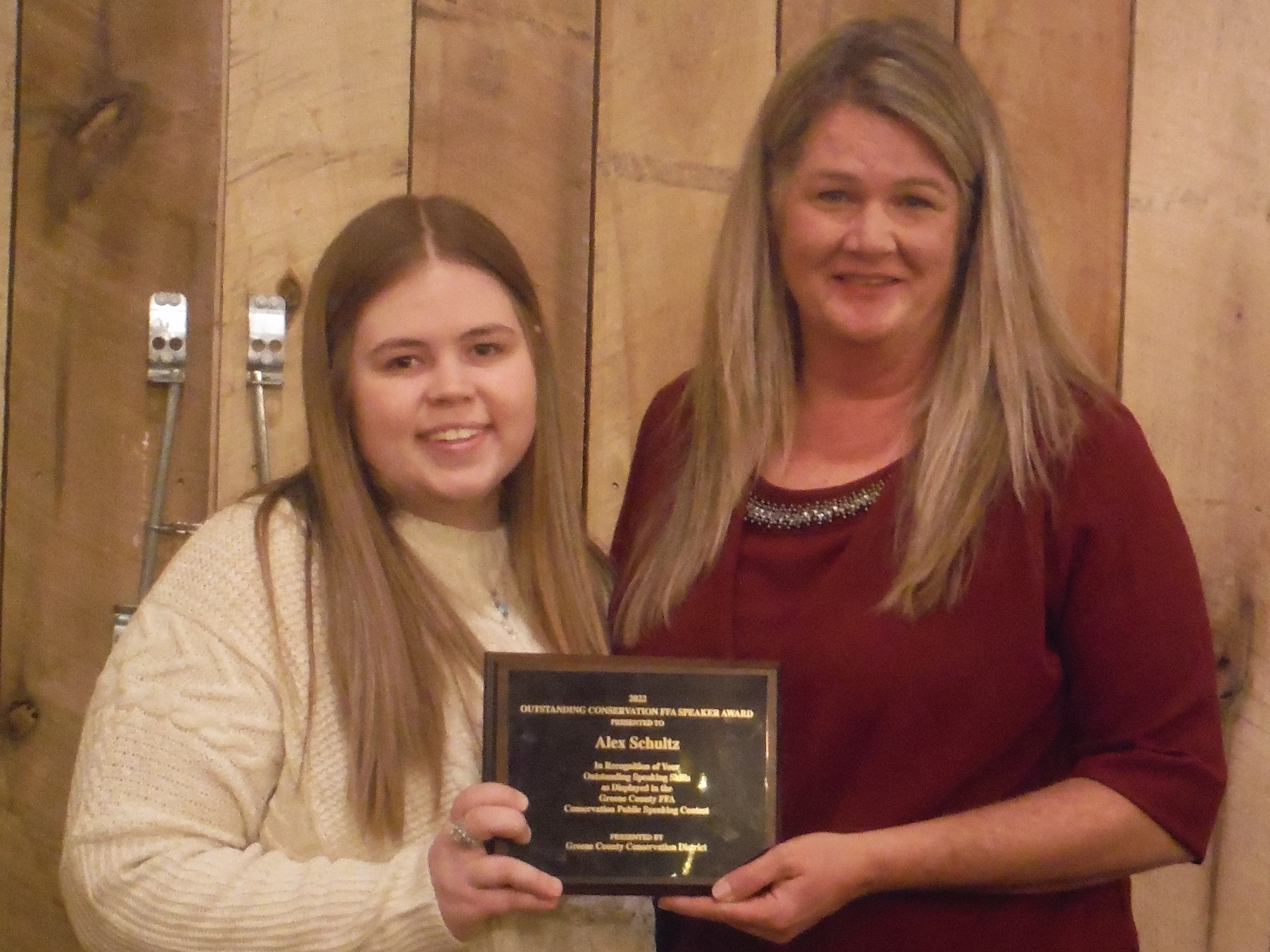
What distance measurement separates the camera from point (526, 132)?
186 centimetres

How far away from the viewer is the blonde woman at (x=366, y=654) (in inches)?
46.0

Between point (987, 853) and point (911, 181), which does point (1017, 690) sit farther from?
point (911, 181)

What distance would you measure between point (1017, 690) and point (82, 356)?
1.33 m

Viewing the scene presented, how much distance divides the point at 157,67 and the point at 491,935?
127 centimetres

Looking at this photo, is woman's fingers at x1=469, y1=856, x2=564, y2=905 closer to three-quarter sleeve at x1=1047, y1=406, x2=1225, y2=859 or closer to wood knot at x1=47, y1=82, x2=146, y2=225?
three-quarter sleeve at x1=1047, y1=406, x2=1225, y2=859

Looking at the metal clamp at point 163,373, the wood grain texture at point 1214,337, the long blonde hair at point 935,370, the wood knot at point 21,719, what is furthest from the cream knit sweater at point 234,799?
the wood grain texture at point 1214,337

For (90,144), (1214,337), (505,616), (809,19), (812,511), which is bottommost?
(505,616)

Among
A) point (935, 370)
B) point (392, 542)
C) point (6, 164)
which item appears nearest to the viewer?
point (392, 542)

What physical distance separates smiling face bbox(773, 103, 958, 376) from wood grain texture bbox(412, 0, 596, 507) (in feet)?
1.46

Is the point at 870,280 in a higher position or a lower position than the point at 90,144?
lower

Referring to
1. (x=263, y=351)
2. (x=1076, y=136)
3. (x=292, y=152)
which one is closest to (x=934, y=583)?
(x=1076, y=136)

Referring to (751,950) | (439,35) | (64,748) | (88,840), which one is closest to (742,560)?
(751,950)

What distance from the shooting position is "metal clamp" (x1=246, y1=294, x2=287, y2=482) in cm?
180

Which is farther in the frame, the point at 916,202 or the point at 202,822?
the point at 916,202
